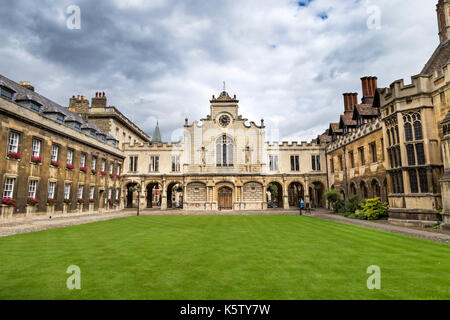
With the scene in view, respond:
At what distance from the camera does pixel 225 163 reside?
35.6m

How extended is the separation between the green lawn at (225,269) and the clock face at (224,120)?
89.9ft

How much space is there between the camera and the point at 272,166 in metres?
35.8

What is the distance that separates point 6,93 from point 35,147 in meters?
4.33

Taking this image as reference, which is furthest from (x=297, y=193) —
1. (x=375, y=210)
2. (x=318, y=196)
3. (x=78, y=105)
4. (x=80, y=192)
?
(x=78, y=105)

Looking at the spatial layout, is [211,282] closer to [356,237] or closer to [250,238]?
[250,238]

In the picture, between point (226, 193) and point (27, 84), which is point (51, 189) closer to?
point (27, 84)

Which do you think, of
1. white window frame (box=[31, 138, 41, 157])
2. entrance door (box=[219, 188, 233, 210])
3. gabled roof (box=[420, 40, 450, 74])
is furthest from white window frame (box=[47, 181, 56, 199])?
gabled roof (box=[420, 40, 450, 74])

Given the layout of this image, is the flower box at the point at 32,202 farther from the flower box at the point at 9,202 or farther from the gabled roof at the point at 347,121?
the gabled roof at the point at 347,121

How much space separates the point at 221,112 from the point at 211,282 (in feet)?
106

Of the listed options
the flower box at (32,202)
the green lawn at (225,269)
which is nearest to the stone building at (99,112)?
the flower box at (32,202)

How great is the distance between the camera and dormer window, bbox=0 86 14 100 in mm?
17273

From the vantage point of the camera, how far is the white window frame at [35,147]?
19.5 m

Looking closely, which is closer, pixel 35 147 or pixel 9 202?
pixel 9 202

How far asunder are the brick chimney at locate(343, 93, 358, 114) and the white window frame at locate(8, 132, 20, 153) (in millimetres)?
34435
